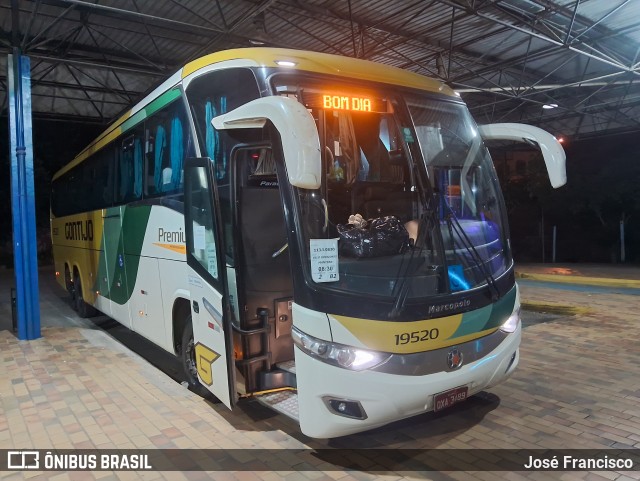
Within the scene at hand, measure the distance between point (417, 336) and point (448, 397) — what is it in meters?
0.57

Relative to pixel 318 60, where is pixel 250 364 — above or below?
below

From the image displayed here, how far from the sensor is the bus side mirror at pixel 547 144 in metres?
4.36

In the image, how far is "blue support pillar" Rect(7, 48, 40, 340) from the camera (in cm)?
743

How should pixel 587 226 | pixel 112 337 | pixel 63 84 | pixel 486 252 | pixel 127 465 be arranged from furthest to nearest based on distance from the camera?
pixel 587 226
pixel 63 84
pixel 112 337
pixel 486 252
pixel 127 465

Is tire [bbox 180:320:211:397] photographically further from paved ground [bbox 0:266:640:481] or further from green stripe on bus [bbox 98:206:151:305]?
green stripe on bus [bbox 98:206:151:305]

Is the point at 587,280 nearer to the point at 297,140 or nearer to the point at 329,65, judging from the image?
the point at 329,65

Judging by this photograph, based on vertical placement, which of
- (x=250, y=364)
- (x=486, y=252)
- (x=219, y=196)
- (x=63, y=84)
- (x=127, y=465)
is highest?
(x=63, y=84)

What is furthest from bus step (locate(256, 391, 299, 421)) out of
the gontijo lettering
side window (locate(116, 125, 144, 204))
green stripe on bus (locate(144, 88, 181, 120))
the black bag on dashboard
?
the gontijo lettering

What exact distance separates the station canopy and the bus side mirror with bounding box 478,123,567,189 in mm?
5848

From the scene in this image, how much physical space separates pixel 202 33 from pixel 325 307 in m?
9.82

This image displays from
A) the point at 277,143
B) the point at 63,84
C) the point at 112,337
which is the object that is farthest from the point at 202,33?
the point at 277,143

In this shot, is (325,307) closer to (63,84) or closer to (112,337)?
(112,337)

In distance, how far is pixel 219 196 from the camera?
14.5 ft

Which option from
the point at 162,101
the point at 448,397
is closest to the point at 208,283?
the point at 448,397
